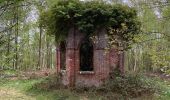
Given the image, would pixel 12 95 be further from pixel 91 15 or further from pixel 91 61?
pixel 91 15

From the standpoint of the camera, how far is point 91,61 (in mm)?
22359

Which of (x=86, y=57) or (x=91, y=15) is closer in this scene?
(x=91, y=15)

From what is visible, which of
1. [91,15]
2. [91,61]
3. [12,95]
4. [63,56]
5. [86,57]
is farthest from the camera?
[63,56]

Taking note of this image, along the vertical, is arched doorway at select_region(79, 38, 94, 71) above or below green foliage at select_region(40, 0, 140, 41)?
below

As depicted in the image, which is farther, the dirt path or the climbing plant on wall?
the climbing plant on wall

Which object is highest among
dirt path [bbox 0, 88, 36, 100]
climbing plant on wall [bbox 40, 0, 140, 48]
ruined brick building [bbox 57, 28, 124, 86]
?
climbing plant on wall [bbox 40, 0, 140, 48]

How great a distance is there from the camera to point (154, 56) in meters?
7.72

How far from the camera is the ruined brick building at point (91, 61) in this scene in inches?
820

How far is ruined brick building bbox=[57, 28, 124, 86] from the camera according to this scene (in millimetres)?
20828

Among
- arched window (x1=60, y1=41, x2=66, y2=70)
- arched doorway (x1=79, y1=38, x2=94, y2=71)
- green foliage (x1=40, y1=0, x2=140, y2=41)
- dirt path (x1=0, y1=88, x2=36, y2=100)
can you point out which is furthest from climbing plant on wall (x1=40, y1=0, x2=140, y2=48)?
dirt path (x1=0, y1=88, x2=36, y2=100)

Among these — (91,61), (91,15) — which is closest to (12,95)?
(91,61)

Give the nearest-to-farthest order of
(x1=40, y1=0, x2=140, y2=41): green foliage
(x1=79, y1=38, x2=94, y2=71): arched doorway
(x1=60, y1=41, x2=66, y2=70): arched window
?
(x1=40, y1=0, x2=140, y2=41): green foliage < (x1=79, y1=38, x2=94, y2=71): arched doorway < (x1=60, y1=41, x2=66, y2=70): arched window

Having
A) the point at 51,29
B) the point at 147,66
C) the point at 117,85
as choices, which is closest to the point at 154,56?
the point at 117,85

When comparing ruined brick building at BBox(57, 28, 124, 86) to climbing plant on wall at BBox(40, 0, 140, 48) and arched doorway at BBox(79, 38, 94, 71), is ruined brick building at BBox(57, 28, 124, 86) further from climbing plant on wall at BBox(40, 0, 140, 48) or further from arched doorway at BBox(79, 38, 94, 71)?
climbing plant on wall at BBox(40, 0, 140, 48)
